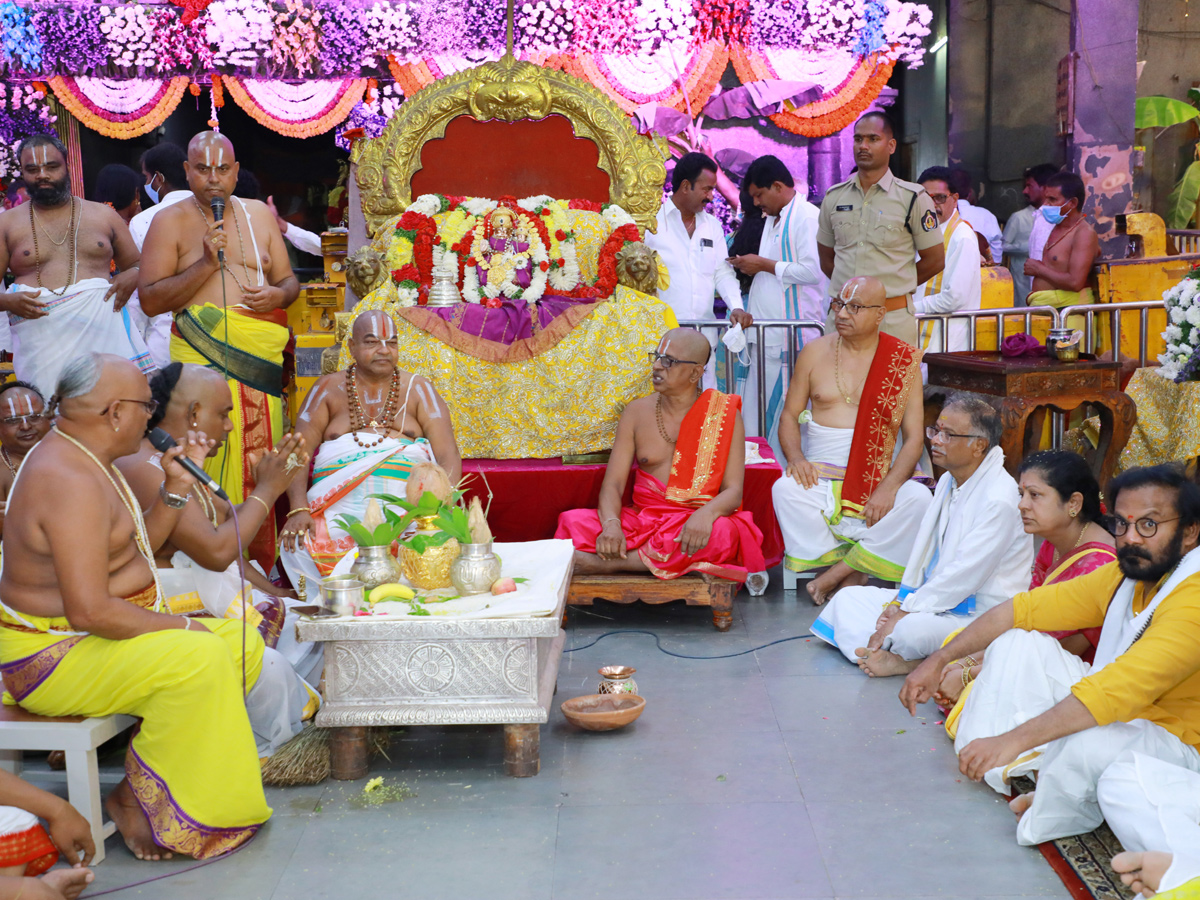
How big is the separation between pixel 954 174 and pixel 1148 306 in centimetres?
174

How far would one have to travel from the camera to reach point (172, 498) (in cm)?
342

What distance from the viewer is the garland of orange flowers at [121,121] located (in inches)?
499

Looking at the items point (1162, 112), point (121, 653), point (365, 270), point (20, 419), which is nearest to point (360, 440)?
point (20, 419)

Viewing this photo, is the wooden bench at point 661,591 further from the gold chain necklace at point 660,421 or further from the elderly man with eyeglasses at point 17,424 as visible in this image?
the elderly man with eyeglasses at point 17,424

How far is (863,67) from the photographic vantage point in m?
12.5

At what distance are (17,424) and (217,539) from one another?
1.63 metres

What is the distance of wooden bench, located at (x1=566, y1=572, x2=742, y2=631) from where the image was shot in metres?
5.27

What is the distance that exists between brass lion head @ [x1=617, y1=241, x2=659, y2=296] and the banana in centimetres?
346

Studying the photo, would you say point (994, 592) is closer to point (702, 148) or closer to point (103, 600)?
point (103, 600)

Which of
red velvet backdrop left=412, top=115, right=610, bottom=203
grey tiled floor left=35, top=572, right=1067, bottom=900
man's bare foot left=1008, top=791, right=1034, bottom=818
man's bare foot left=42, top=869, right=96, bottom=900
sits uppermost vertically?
red velvet backdrop left=412, top=115, right=610, bottom=203

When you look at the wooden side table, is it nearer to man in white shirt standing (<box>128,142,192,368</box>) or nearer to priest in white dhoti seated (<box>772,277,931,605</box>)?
priest in white dhoti seated (<box>772,277,931,605</box>)

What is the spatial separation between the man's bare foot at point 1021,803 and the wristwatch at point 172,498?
261 centimetres

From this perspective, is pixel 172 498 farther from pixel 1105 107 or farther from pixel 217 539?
pixel 1105 107

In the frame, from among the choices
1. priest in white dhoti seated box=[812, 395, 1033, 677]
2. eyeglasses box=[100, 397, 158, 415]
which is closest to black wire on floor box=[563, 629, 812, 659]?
priest in white dhoti seated box=[812, 395, 1033, 677]
